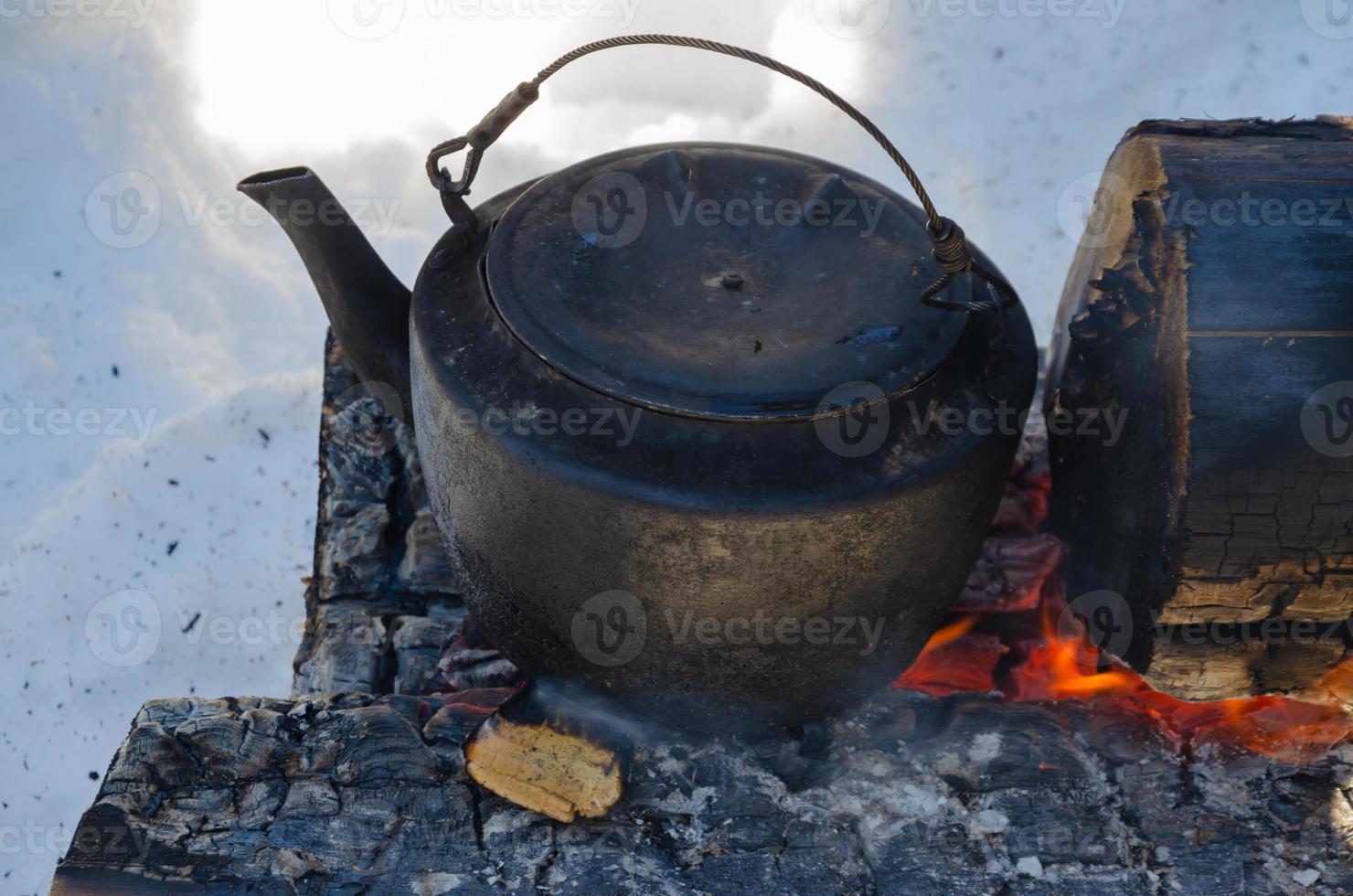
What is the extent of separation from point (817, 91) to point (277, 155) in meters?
3.29

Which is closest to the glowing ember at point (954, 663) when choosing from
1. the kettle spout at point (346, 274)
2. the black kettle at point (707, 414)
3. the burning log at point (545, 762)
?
the black kettle at point (707, 414)

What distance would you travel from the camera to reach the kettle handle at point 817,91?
192 centimetres

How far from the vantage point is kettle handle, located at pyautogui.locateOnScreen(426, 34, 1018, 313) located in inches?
75.7

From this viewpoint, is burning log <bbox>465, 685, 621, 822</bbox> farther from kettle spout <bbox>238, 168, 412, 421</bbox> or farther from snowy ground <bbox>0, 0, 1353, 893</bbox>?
snowy ground <bbox>0, 0, 1353, 893</bbox>

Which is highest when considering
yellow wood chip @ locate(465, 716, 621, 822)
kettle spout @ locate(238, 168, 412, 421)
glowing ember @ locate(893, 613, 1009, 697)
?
kettle spout @ locate(238, 168, 412, 421)

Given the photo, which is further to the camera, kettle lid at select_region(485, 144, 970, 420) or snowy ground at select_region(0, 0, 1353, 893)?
snowy ground at select_region(0, 0, 1353, 893)

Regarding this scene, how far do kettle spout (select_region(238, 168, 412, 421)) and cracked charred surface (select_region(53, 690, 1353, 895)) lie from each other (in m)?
0.74

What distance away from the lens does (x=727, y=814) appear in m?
2.26

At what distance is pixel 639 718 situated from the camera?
2.30 m

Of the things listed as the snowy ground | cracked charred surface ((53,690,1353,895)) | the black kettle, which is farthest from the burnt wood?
the snowy ground

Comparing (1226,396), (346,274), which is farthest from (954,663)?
(346,274)

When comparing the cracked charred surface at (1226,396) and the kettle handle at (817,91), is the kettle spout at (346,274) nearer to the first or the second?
the kettle handle at (817,91)

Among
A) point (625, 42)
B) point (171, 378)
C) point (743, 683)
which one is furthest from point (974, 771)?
point (171, 378)

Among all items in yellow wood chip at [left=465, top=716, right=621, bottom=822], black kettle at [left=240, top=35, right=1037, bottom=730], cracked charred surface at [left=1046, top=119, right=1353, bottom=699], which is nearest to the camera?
black kettle at [left=240, top=35, right=1037, bottom=730]
